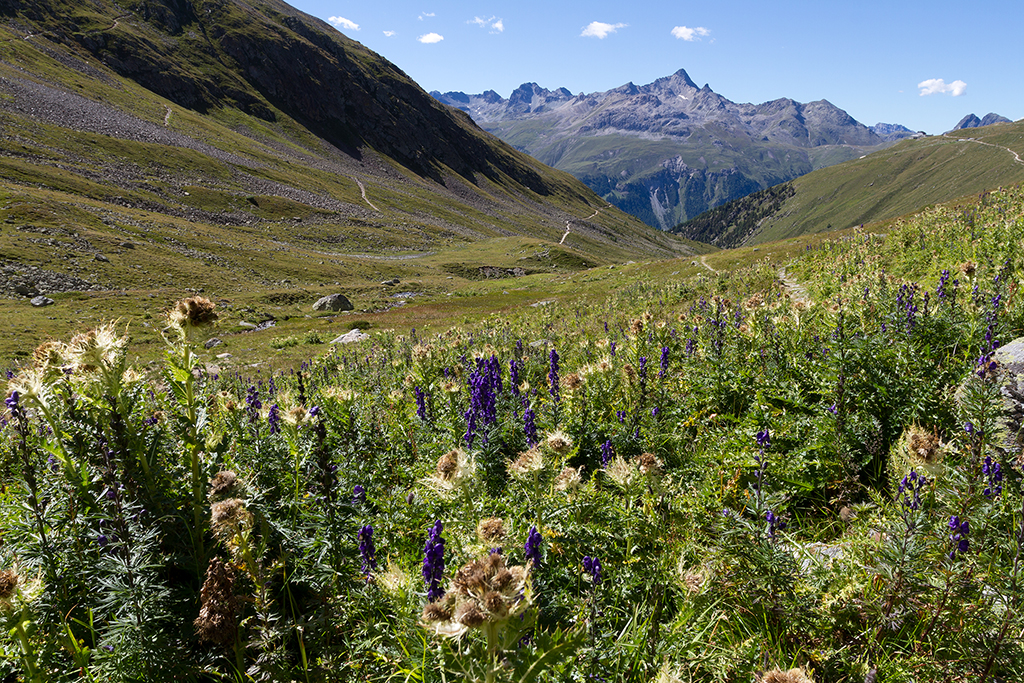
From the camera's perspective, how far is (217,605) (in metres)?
2.50

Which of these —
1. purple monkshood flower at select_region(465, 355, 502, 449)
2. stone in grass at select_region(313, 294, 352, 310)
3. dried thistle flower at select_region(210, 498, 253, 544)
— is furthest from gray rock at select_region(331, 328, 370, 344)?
dried thistle flower at select_region(210, 498, 253, 544)

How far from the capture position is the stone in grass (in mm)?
47906

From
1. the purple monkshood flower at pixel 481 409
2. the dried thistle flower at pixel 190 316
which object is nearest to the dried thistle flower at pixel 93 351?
the dried thistle flower at pixel 190 316

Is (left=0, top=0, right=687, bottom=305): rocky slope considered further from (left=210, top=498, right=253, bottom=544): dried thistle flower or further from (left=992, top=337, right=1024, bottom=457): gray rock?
(left=992, top=337, right=1024, bottom=457): gray rock

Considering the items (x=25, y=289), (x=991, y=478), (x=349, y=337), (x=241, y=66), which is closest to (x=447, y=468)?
(x=991, y=478)

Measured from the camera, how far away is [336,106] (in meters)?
184

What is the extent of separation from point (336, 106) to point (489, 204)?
72.1 metres

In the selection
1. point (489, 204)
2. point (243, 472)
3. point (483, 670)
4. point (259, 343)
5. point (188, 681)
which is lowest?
point (259, 343)

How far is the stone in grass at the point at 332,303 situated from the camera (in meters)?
47.9

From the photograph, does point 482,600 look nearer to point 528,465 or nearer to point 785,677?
point 785,677

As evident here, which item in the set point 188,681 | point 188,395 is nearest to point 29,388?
point 188,395

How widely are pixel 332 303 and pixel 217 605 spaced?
48898 millimetres

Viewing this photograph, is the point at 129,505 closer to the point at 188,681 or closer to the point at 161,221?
the point at 188,681

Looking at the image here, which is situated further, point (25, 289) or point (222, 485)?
point (25, 289)
